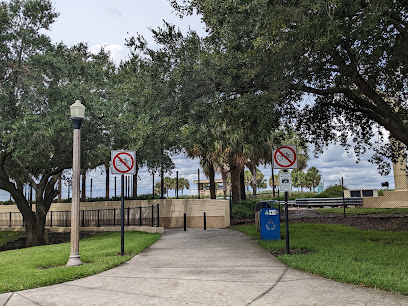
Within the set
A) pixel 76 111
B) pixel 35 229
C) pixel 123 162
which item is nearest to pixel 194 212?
pixel 35 229

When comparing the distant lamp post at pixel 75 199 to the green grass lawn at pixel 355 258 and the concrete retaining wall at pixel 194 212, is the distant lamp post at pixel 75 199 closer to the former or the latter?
the green grass lawn at pixel 355 258

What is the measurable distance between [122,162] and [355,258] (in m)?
6.64

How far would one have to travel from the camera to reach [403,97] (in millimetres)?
15406

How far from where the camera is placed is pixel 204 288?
6555 millimetres

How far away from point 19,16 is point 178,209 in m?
13.0

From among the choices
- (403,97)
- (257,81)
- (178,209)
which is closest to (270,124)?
(257,81)

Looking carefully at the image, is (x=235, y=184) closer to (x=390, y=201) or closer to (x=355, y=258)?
(x=390, y=201)

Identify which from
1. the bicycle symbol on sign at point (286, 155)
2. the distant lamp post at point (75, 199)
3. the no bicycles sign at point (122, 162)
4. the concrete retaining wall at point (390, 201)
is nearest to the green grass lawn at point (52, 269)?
the distant lamp post at point (75, 199)

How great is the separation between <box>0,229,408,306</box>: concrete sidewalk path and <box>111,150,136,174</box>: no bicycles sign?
2.76m

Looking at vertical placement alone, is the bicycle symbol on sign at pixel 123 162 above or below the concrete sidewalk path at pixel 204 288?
above

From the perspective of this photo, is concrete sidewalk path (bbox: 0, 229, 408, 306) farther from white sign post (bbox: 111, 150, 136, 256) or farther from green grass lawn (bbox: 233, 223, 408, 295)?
white sign post (bbox: 111, 150, 136, 256)

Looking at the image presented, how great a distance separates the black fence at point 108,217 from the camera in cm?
2219

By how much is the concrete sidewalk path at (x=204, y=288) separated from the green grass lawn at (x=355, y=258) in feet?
0.99

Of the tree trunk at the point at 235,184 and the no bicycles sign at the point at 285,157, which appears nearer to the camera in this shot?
the no bicycles sign at the point at 285,157
